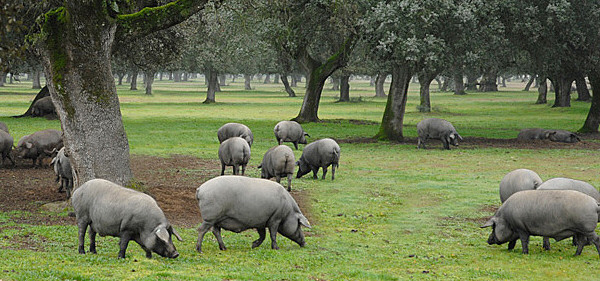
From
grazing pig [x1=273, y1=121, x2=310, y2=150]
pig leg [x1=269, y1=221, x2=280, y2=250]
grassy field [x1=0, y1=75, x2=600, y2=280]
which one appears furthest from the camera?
grazing pig [x1=273, y1=121, x2=310, y2=150]

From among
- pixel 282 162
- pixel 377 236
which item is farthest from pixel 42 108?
pixel 377 236

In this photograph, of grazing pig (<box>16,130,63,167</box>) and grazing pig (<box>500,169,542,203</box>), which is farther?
grazing pig (<box>16,130,63,167</box>)

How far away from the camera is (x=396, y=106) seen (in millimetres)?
32844

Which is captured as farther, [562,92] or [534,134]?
[562,92]

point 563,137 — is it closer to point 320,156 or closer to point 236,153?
point 320,156

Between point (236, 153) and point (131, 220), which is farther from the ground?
point (131, 220)

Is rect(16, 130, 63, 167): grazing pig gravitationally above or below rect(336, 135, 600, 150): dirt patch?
above

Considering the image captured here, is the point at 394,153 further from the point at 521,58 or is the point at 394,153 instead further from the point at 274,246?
the point at 274,246

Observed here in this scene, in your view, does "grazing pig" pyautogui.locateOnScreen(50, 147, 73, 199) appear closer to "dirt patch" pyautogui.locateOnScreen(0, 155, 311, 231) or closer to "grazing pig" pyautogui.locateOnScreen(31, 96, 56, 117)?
"dirt patch" pyautogui.locateOnScreen(0, 155, 311, 231)

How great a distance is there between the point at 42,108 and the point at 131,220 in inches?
1364

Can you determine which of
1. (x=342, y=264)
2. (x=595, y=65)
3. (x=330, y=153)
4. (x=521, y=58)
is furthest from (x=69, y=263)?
(x=521, y=58)

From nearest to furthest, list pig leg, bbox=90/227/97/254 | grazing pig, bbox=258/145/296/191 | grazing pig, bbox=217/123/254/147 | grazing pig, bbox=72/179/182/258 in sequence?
grazing pig, bbox=72/179/182/258
pig leg, bbox=90/227/97/254
grazing pig, bbox=258/145/296/191
grazing pig, bbox=217/123/254/147

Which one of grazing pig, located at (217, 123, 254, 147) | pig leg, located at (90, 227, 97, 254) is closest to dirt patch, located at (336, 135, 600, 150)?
grazing pig, located at (217, 123, 254, 147)

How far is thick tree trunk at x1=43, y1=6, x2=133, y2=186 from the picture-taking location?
47.8ft
